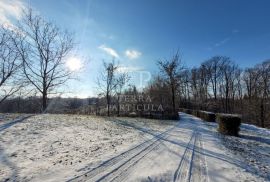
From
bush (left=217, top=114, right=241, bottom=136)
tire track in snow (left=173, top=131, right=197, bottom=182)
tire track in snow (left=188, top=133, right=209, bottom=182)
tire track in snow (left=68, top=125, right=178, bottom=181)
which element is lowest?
tire track in snow (left=188, top=133, right=209, bottom=182)

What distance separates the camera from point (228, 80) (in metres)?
48.9

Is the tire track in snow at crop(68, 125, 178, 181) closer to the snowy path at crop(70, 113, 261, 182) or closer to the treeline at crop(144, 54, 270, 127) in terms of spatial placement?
the snowy path at crop(70, 113, 261, 182)

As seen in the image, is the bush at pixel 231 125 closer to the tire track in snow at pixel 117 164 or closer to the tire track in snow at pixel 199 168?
the tire track in snow at pixel 199 168

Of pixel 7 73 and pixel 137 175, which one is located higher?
pixel 7 73

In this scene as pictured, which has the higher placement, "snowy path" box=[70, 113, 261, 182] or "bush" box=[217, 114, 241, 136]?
"bush" box=[217, 114, 241, 136]

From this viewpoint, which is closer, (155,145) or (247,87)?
(155,145)

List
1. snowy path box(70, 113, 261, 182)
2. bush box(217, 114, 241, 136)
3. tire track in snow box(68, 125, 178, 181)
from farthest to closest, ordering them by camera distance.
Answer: bush box(217, 114, 241, 136) → snowy path box(70, 113, 261, 182) → tire track in snow box(68, 125, 178, 181)

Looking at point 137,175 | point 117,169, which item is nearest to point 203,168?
point 137,175

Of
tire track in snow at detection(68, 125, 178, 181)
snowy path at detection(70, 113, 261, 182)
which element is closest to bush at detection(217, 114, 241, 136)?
snowy path at detection(70, 113, 261, 182)

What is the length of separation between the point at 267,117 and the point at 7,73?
121ft

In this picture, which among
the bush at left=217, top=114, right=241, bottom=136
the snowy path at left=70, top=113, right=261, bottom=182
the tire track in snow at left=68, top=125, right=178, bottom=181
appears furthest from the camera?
the bush at left=217, top=114, right=241, bottom=136

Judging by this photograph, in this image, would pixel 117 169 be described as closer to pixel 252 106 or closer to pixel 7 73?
pixel 7 73

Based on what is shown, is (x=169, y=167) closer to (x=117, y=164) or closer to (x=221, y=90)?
(x=117, y=164)

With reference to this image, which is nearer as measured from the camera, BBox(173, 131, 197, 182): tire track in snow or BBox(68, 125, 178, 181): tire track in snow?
BBox(68, 125, 178, 181): tire track in snow
